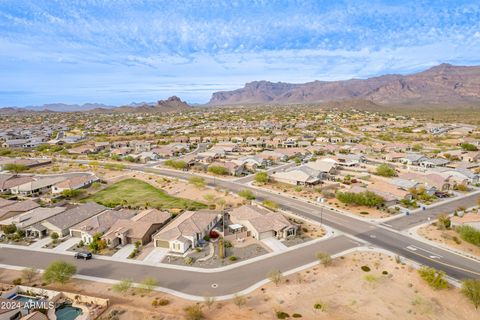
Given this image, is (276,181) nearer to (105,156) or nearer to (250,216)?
(250,216)

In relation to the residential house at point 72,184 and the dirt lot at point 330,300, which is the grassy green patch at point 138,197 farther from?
the dirt lot at point 330,300

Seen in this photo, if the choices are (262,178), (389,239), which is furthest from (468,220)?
(262,178)

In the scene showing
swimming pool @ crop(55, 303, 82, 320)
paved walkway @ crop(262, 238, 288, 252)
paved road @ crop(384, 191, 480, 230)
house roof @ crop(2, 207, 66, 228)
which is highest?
house roof @ crop(2, 207, 66, 228)

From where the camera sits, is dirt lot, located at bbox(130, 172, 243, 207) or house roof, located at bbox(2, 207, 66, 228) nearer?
house roof, located at bbox(2, 207, 66, 228)

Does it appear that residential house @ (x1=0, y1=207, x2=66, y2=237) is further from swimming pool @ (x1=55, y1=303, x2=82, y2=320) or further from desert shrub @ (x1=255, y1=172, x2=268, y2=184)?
desert shrub @ (x1=255, y1=172, x2=268, y2=184)

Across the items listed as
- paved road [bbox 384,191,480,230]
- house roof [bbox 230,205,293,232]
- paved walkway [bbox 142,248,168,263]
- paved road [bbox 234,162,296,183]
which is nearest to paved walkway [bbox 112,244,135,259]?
paved walkway [bbox 142,248,168,263]
